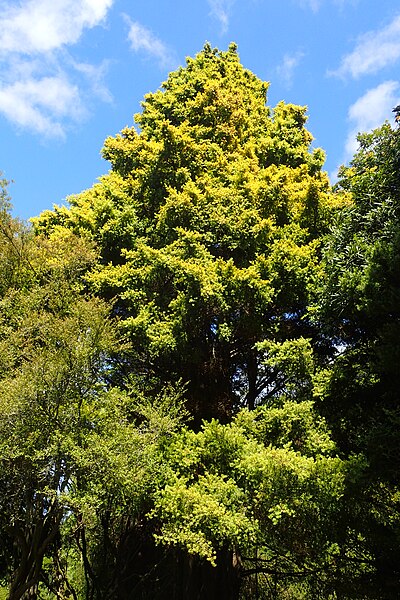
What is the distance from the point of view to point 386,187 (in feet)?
24.8

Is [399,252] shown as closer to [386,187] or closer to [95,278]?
[386,187]

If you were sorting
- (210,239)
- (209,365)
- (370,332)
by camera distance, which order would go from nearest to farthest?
(370,332), (210,239), (209,365)

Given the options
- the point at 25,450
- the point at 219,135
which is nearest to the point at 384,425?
the point at 25,450

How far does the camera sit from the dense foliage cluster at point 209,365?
21.1ft

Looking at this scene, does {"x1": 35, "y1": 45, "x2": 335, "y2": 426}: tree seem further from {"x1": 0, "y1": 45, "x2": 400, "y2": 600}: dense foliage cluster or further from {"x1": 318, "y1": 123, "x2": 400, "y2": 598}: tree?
{"x1": 318, "y1": 123, "x2": 400, "y2": 598}: tree

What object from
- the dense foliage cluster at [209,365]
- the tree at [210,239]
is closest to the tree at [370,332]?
the dense foliage cluster at [209,365]

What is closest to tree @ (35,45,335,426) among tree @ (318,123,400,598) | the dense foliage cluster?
the dense foliage cluster

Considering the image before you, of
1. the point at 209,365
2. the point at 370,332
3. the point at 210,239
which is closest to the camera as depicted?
the point at 370,332

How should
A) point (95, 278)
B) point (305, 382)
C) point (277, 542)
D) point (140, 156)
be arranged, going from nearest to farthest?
point (277, 542) → point (305, 382) → point (95, 278) → point (140, 156)

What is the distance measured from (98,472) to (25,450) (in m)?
1.11

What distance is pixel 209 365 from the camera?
943 centimetres

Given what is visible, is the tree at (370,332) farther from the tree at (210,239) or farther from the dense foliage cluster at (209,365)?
the tree at (210,239)

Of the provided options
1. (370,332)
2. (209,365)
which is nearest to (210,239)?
(209,365)

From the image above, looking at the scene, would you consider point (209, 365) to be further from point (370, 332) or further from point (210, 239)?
point (370, 332)
